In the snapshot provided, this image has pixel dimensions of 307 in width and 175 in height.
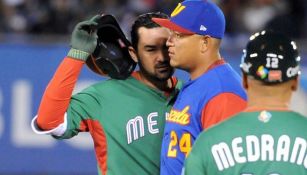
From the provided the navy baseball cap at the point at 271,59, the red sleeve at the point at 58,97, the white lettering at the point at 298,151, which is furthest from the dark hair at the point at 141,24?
the white lettering at the point at 298,151

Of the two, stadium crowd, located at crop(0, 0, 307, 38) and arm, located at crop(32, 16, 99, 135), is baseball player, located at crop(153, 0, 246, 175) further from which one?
stadium crowd, located at crop(0, 0, 307, 38)

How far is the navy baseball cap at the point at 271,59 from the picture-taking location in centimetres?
368

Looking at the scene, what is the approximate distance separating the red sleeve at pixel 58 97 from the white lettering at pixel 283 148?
1559 mm

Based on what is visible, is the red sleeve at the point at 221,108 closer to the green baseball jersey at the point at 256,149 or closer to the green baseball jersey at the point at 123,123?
the green baseball jersey at the point at 256,149

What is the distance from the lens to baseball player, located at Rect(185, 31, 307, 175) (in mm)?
3627

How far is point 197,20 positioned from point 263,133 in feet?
3.58

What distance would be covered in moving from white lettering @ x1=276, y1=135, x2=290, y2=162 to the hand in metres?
1.58

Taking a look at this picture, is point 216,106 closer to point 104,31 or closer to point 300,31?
point 104,31

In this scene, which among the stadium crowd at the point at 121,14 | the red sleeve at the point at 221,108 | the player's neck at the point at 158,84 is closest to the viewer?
the red sleeve at the point at 221,108

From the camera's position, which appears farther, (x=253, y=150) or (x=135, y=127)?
(x=135, y=127)

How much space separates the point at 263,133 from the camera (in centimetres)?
366

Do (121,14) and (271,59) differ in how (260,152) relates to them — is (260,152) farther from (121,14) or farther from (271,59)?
(121,14)

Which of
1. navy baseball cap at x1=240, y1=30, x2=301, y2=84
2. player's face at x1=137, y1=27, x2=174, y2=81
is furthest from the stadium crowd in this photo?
navy baseball cap at x1=240, y1=30, x2=301, y2=84

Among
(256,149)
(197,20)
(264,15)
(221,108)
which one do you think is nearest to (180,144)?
(221,108)
